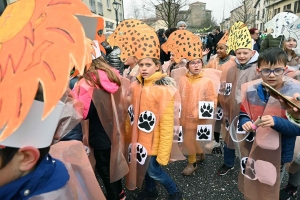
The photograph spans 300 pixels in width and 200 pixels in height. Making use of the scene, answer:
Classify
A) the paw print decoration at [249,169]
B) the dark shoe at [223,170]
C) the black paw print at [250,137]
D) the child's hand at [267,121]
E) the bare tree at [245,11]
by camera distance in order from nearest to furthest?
1. the child's hand at [267,121]
2. the paw print decoration at [249,169]
3. the black paw print at [250,137]
4. the dark shoe at [223,170]
5. the bare tree at [245,11]

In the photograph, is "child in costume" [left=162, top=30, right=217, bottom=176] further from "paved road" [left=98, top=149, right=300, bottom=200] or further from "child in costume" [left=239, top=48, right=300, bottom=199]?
"child in costume" [left=239, top=48, right=300, bottom=199]

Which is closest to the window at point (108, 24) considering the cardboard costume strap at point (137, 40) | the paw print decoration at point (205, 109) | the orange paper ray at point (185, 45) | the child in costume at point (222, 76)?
the child in costume at point (222, 76)

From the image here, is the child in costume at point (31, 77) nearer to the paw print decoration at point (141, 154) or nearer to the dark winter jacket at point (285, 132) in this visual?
the paw print decoration at point (141, 154)

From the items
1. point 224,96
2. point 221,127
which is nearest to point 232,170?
point 221,127

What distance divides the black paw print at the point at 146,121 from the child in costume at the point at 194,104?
846mm

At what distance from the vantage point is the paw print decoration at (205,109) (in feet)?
9.52

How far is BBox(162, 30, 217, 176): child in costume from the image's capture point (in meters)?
2.91

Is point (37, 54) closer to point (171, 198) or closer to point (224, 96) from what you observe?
point (171, 198)

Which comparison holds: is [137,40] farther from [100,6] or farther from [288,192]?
[100,6]

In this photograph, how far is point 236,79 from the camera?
9.86 ft

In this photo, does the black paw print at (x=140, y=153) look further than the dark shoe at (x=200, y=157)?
No

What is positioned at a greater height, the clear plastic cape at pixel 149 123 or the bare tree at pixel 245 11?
the bare tree at pixel 245 11

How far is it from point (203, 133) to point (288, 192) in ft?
3.55

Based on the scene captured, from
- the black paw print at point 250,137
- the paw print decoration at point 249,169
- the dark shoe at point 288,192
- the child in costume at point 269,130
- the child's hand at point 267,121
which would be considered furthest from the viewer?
the dark shoe at point 288,192
